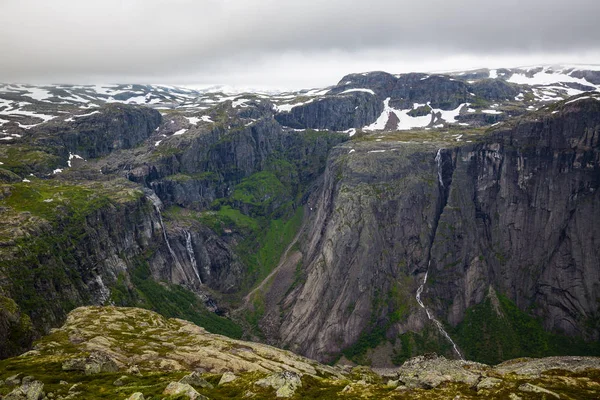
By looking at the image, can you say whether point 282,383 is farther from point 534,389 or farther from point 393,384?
point 534,389

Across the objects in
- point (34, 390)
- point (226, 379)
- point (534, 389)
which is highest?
point (34, 390)

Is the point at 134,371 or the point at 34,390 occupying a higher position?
the point at 34,390

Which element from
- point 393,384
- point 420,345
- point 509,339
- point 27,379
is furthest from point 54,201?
point 509,339

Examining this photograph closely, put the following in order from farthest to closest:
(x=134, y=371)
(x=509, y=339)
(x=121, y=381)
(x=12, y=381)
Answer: (x=509, y=339)
(x=134, y=371)
(x=121, y=381)
(x=12, y=381)

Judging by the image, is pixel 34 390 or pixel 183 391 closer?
pixel 34 390

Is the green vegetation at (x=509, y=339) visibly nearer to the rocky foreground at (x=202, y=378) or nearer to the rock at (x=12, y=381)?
the rocky foreground at (x=202, y=378)

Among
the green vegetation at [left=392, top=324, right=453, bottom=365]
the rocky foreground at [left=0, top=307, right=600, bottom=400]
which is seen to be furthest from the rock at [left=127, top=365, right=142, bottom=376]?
the green vegetation at [left=392, top=324, right=453, bottom=365]
